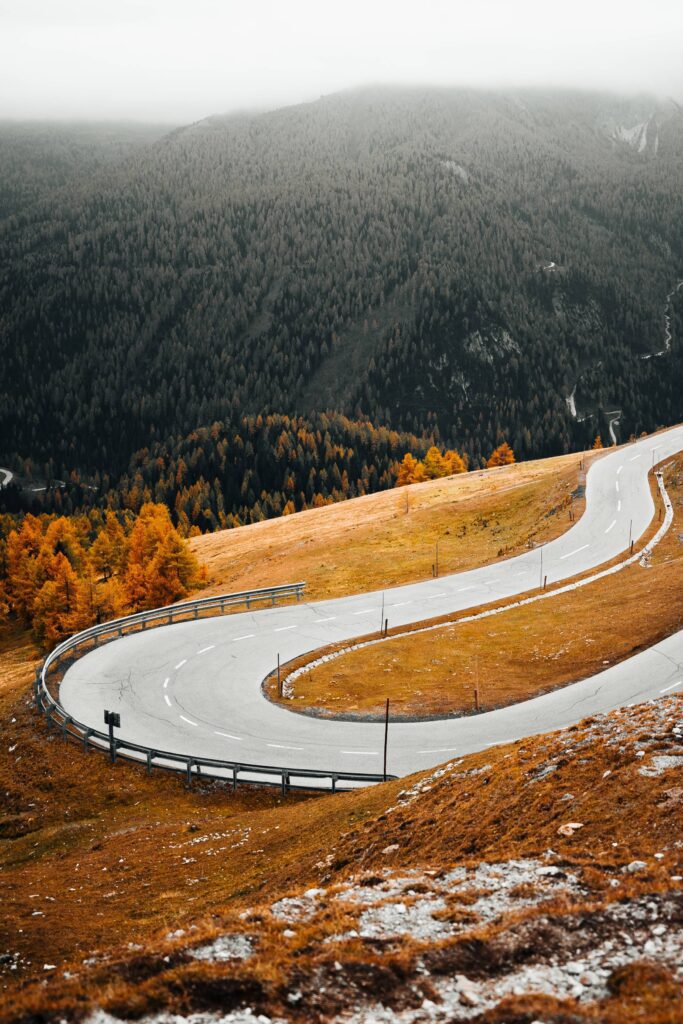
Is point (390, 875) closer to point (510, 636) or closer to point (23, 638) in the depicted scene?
point (510, 636)

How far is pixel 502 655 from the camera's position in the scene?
50.6 metres

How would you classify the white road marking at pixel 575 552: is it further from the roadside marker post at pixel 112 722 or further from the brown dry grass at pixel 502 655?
the roadside marker post at pixel 112 722

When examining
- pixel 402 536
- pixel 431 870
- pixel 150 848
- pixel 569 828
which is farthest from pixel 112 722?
pixel 402 536

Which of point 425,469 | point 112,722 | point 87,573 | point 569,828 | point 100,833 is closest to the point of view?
point 569,828

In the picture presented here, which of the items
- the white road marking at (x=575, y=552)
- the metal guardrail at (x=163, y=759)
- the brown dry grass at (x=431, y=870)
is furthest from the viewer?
the white road marking at (x=575, y=552)

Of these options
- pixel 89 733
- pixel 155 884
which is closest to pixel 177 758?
pixel 89 733

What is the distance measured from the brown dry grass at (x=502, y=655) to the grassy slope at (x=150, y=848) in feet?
→ 38.2

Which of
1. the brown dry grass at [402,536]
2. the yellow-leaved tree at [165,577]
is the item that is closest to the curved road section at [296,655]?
the brown dry grass at [402,536]

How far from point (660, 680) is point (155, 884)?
30.6 m

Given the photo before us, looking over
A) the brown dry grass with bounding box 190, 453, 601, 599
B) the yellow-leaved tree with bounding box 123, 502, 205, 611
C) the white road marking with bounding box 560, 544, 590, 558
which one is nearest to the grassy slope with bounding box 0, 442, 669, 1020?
the brown dry grass with bounding box 190, 453, 601, 599

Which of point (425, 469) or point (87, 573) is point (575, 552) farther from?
point (425, 469)

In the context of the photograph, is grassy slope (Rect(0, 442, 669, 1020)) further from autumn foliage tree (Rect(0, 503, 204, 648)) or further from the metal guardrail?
autumn foliage tree (Rect(0, 503, 204, 648))

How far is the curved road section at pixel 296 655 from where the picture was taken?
40.2m

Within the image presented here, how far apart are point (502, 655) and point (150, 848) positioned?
28003mm
